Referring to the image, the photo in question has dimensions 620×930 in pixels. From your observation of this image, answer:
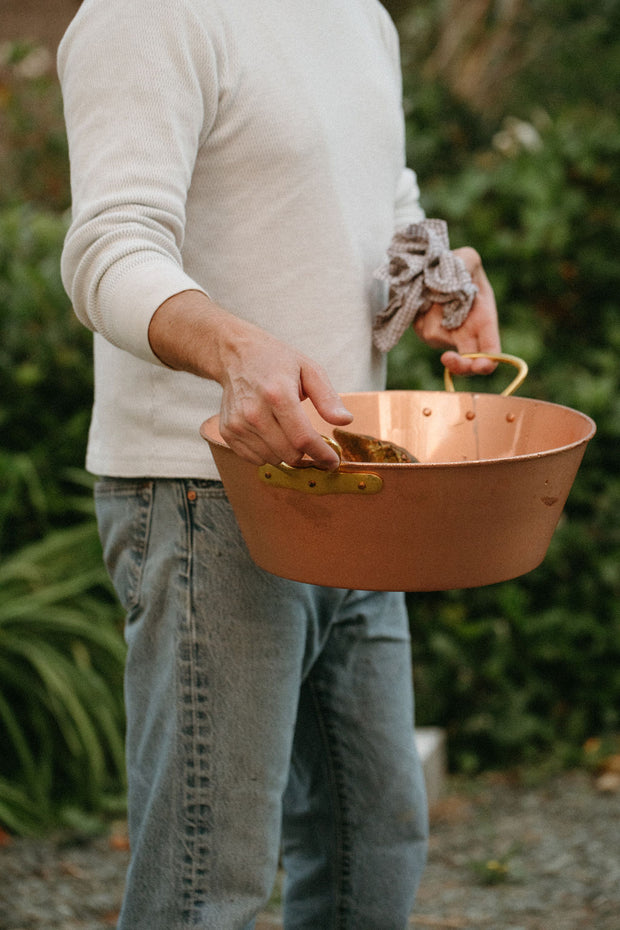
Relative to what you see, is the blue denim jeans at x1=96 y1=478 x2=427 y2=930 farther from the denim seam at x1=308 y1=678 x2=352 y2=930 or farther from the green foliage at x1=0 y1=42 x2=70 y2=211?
the green foliage at x1=0 y1=42 x2=70 y2=211

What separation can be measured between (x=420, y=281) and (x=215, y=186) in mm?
403

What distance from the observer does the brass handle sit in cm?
106

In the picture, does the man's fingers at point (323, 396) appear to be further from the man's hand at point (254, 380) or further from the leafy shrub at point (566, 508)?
the leafy shrub at point (566, 508)

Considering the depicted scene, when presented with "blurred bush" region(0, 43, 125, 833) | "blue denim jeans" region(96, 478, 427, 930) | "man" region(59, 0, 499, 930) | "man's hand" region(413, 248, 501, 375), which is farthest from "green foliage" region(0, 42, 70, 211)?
"blue denim jeans" region(96, 478, 427, 930)

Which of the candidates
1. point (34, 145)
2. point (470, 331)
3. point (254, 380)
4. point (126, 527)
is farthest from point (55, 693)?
point (34, 145)

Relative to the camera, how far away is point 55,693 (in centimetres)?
271

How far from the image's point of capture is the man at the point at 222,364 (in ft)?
3.85

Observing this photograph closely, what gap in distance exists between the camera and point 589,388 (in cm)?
323

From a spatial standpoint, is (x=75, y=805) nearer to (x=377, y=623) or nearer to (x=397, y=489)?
(x=377, y=623)

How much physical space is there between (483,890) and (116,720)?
1160 millimetres

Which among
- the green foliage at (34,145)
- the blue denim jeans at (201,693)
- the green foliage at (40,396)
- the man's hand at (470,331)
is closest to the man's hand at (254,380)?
the blue denim jeans at (201,693)

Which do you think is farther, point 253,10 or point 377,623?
point 377,623

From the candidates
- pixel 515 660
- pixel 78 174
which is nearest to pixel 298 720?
pixel 78 174

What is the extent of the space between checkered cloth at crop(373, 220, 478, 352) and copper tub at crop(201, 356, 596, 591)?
375mm
